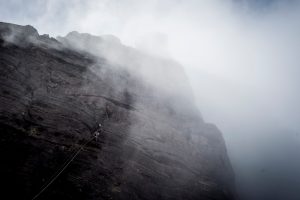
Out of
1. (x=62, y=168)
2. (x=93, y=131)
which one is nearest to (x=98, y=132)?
(x=93, y=131)

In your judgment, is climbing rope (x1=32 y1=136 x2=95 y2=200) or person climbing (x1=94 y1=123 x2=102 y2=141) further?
person climbing (x1=94 y1=123 x2=102 y2=141)

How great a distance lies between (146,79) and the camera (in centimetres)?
2711

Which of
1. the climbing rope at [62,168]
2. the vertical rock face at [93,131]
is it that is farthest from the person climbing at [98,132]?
the climbing rope at [62,168]

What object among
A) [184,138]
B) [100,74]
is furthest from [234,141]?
[100,74]

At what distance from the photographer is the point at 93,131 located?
55.8ft

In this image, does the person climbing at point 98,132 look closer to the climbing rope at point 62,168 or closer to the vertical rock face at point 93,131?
the vertical rock face at point 93,131

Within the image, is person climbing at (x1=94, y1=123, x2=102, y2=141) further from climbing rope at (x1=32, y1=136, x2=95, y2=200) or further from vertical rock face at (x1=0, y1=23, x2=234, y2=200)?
climbing rope at (x1=32, y1=136, x2=95, y2=200)

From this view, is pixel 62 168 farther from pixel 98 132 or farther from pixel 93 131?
pixel 98 132

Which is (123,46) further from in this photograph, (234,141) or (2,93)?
(234,141)

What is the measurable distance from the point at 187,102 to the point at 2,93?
20.8m

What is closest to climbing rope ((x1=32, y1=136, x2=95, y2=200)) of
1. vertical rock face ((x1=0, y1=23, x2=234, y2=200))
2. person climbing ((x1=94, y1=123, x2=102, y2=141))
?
vertical rock face ((x1=0, y1=23, x2=234, y2=200))

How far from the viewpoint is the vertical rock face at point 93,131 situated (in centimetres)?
1362

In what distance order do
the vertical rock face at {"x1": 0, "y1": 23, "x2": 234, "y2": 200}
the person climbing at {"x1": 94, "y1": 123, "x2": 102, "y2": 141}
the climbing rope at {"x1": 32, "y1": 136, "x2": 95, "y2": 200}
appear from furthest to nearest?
the person climbing at {"x1": 94, "y1": 123, "x2": 102, "y2": 141} → the vertical rock face at {"x1": 0, "y1": 23, "x2": 234, "y2": 200} → the climbing rope at {"x1": 32, "y1": 136, "x2": 95, "y2": 200}

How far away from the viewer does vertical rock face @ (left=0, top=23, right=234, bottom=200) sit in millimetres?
13625
